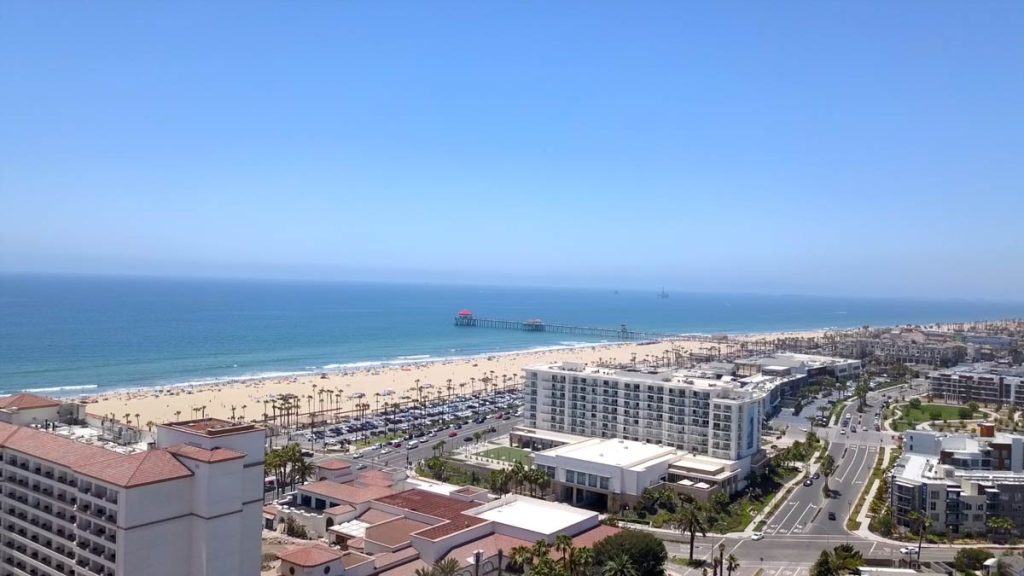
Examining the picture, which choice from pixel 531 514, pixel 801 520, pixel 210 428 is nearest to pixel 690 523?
pixel 531 514

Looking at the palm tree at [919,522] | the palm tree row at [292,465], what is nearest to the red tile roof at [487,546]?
the palm tree row at [292,465]

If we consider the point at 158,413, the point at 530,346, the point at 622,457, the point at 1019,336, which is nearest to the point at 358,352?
the point at 530,346

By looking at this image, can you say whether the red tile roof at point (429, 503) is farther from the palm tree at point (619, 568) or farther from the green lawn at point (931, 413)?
the green lawn at point (931, 413)

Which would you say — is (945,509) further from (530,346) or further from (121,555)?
(530,346)

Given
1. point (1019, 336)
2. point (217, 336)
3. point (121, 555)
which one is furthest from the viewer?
point (1019, 336)

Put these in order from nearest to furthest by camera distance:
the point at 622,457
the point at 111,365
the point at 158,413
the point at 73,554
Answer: the point at 73,554, the point at 622,457, the point at 158,413, the point at 111,365

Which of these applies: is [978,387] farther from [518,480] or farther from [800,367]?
[518,480]

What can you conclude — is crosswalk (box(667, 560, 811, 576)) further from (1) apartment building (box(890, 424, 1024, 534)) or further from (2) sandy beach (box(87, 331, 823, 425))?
(2) sandy beach (box(87, 331, 823, 425))
